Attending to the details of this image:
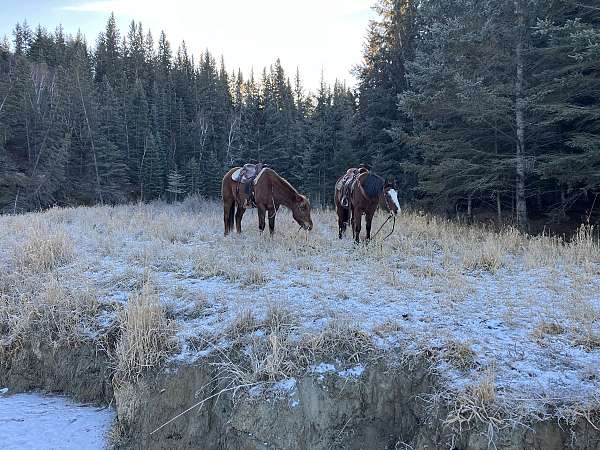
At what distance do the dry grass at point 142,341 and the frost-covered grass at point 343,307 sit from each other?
1 centimetres

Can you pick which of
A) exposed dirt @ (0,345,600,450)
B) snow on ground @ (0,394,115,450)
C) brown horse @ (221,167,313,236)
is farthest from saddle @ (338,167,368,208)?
snow on ground @ (0,394,115,450)

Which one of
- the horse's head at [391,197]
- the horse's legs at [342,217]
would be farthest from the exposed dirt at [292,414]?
the horse's legs at [342,217]

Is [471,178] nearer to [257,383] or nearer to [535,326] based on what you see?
[535,326]

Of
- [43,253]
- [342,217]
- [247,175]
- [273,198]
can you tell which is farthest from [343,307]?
[247,175]

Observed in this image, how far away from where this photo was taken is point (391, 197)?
792 centimetres

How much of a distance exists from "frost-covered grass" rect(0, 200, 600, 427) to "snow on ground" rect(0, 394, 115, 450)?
0.63m

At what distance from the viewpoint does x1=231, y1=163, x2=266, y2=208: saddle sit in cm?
931

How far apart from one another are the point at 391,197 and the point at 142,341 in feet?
16.9

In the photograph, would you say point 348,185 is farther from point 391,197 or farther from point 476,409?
point 476,409

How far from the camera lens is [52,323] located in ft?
16.6

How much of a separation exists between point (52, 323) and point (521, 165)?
1169 centimetres

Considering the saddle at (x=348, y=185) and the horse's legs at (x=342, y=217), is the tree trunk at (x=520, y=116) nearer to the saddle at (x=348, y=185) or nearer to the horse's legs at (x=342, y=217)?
the saddle at (x=348, y=185)

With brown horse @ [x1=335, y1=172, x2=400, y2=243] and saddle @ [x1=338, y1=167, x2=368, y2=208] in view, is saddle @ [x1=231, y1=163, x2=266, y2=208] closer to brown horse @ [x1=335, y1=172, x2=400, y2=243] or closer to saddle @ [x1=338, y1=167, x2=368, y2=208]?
saddle @ [x1=338, y1=167, x2=368, y2=208]

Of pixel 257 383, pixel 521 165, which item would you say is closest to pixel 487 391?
pixel 257 383
